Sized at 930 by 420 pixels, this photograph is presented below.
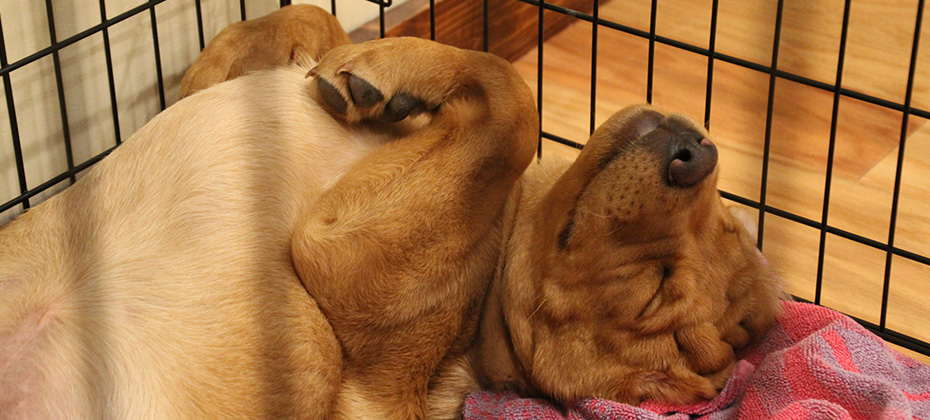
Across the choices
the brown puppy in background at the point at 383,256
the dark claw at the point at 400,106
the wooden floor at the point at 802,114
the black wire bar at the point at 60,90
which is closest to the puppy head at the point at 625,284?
the brown puppy in background at the point at 383,256

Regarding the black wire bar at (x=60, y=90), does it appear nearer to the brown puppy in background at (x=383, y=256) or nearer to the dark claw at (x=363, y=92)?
the brown puppy in background at (x=383, y=256)

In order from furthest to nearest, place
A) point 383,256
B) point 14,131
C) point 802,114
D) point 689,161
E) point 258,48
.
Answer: point 802,114, point 258,48, point 14,131, point 383,256, point 689,161

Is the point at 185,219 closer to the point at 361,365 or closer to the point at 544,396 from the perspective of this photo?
the point at 361,365

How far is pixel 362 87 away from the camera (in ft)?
6.17

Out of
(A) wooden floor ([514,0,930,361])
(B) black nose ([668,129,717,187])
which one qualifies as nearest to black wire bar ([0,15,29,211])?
(B) black nose ([668,129,717,187])

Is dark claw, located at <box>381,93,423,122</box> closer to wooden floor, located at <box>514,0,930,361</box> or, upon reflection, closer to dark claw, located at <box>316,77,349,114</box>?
dark claw, located at <box>316,77,349,114</box>

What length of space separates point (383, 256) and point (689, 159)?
0.55 metres

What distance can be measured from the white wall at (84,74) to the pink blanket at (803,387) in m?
1.08

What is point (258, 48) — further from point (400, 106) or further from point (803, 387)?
point (803, 387)

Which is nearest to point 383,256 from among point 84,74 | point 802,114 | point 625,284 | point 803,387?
point 625,284

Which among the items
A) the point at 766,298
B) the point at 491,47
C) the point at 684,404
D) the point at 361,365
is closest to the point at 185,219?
the point at 361,365

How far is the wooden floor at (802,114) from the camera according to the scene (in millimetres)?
2674

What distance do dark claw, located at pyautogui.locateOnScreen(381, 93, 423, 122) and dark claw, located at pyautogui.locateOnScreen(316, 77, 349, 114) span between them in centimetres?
8

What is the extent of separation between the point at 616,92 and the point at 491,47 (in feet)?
1.36
